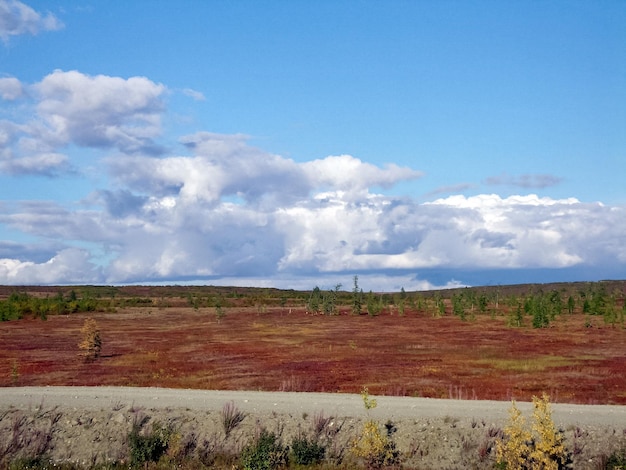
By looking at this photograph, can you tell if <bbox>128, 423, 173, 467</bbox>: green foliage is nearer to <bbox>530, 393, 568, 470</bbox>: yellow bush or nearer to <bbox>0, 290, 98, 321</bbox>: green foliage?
<bbox>530, 393, 568, 470</bbox>: yellow bush

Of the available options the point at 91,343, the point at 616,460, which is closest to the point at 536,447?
the point at 616,460

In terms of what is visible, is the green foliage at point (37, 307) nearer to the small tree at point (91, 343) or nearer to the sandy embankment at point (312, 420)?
the small tree at point (91, 343)

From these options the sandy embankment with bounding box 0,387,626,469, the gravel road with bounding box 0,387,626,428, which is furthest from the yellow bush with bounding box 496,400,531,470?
the gravel road with bounding box 0,387,626,428

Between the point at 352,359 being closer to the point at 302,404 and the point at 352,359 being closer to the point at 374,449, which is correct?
the point at 302,404

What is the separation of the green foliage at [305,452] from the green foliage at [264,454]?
0.40m

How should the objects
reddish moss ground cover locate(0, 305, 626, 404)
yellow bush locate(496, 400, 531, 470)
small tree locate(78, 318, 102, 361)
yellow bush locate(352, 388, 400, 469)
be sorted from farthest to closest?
1. small tree locate(78, 318, 102, 361)
2. reddish moss ground cover locate(0, 305, 626, 404)
3. yellow bush locate(352, 388, 400, 469)
4. yellow bush locate(496, 400, 531, 470)

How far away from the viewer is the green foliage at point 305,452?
58.7 feet

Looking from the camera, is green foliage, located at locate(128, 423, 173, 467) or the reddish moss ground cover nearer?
green foliage, located at locate(128, 423, 173, 467)

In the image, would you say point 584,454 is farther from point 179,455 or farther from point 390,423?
point 179,455

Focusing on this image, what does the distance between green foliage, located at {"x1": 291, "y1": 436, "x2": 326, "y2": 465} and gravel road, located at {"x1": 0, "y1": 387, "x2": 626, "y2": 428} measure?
2.28m

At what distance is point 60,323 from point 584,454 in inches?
3429

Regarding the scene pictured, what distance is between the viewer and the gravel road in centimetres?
2025

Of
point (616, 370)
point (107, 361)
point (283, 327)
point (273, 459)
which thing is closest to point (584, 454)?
point (273, 459)

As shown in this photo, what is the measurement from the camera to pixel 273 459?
17766mm
